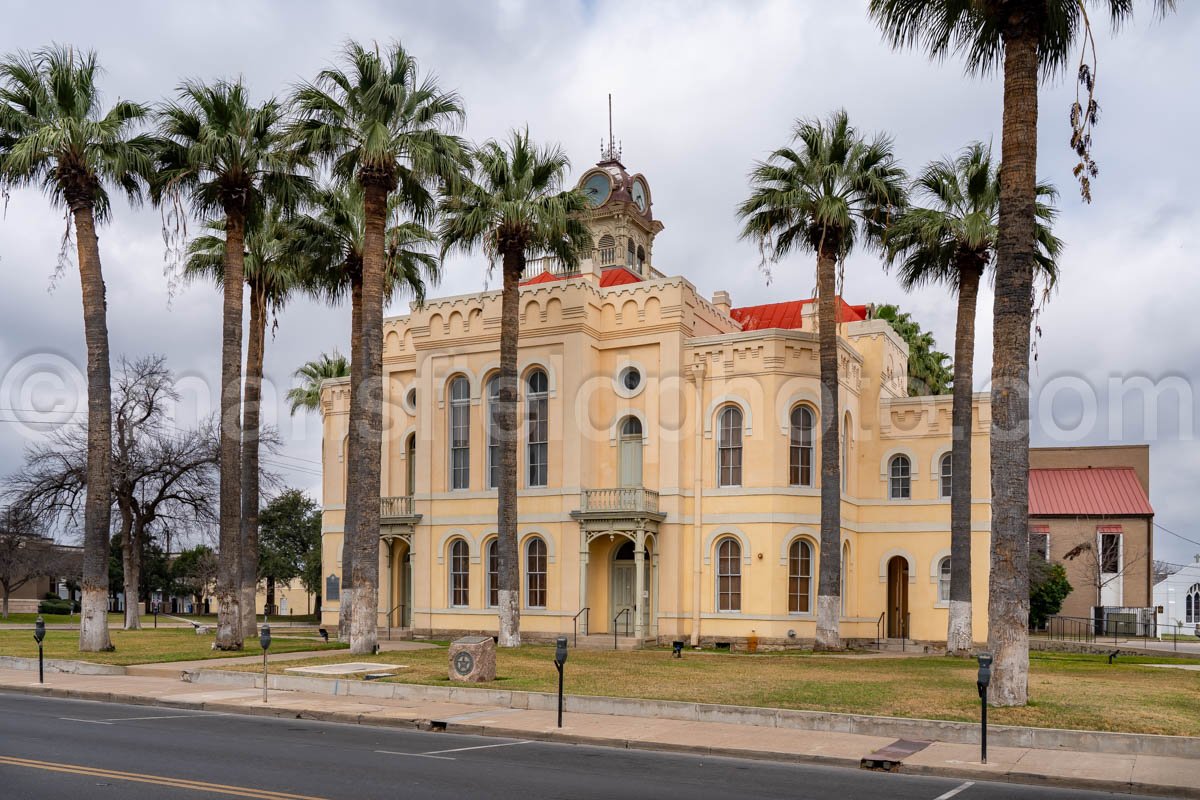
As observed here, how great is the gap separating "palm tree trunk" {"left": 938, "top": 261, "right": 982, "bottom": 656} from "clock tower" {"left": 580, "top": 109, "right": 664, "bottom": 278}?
19473 millimetres

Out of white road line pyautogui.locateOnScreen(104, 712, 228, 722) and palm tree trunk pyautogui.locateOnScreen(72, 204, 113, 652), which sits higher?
palm tree trunk pyautogui.locateOnScreen(72, 204, 113, 652)

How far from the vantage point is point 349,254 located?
31.4 metres

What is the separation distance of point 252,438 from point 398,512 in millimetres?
5489

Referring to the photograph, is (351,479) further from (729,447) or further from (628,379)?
(729,447)

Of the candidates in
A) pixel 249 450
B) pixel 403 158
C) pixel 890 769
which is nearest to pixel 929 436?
pixel 403 158

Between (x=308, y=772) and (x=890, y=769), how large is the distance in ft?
20.6

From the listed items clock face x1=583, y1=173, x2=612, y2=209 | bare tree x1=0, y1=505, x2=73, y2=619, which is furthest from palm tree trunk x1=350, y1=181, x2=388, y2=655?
bare tree x1=0, y1=505, x2=73, y2=619

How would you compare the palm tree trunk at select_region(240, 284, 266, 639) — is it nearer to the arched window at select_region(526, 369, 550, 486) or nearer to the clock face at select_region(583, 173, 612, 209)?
the arched window at select_region(526, 369, 550, 486)

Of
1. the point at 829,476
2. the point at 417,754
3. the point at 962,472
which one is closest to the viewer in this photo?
the point at 417,754

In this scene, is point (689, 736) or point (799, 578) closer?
point (689, 736)

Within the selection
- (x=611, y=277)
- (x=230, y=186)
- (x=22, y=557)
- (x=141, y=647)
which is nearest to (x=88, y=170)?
(x=230, y=186)

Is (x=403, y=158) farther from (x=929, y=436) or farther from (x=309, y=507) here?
(x=309, y=507)

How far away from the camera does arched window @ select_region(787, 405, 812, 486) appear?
32281 mm

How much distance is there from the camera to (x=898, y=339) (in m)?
39.9
